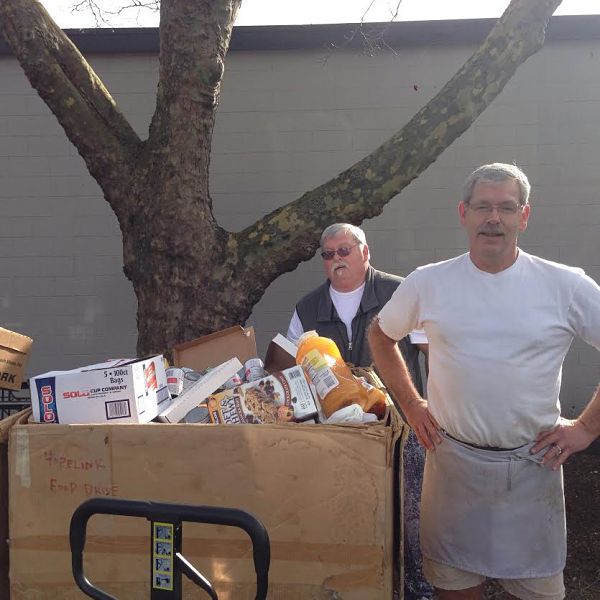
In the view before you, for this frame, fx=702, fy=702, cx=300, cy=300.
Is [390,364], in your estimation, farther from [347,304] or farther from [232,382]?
[347,304]

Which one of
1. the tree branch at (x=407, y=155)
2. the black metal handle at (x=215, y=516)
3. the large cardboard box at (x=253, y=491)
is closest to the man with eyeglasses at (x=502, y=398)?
the large cardboard box at (x=253, y=491)

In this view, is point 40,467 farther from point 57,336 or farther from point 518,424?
point 57,336

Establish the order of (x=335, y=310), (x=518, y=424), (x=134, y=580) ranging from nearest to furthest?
(x=134, y=580)
(x=518, y=424)
(x=335, y=310)

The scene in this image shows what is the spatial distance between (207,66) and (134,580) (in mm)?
2962

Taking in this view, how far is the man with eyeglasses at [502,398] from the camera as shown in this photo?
2.34 metres

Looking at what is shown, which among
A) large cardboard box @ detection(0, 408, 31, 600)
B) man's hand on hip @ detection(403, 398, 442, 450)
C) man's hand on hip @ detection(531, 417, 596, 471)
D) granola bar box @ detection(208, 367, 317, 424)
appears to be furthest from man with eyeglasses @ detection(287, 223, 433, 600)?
large cardboard box @ detection(0, 408, 31, 600)

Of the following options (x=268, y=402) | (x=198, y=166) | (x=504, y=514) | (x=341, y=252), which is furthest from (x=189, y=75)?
(x=504, y=514)

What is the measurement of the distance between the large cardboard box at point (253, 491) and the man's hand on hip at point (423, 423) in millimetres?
574

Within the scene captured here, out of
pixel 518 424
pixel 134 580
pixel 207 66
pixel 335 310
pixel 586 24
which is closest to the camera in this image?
pixel 134 580

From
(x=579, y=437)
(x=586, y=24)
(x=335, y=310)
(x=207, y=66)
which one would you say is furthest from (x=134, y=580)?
(x=586, y=24)

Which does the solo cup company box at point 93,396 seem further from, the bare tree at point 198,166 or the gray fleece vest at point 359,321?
the bare tree at point 198,166

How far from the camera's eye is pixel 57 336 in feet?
20.7

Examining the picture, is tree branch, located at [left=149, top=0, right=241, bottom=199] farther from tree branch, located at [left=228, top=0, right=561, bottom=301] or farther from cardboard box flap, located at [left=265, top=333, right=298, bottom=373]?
cardboard box flap, located at [left=265, top=333, right=298, bottom=373]

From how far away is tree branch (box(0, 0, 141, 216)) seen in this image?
3.98 metres
